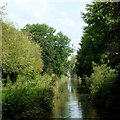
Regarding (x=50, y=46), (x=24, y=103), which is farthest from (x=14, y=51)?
(x=50, y=46)

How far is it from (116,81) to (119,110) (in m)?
2.28

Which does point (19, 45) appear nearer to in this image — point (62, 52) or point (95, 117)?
point (95, 117)

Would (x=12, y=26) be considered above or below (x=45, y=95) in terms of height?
above

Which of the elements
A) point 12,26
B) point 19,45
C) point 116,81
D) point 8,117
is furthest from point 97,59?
point 8,117

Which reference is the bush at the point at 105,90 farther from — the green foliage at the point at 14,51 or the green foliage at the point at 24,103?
the green foliage at the point at 14,51

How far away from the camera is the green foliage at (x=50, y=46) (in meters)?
53.7

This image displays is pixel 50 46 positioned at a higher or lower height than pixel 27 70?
higher

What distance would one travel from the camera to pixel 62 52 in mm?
66812

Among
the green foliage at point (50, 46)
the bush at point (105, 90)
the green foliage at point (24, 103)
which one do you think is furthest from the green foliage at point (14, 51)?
the green foliage at point (24, 103)

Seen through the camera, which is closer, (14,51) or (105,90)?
(105,90)

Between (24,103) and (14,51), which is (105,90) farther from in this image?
(14,51)

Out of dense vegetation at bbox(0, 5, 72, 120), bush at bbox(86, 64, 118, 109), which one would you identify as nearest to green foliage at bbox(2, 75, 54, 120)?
dense vegetation at bbox(0, 5, 72, 120)

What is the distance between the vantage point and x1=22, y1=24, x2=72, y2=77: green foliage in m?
53.7

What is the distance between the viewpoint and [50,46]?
183 feet
